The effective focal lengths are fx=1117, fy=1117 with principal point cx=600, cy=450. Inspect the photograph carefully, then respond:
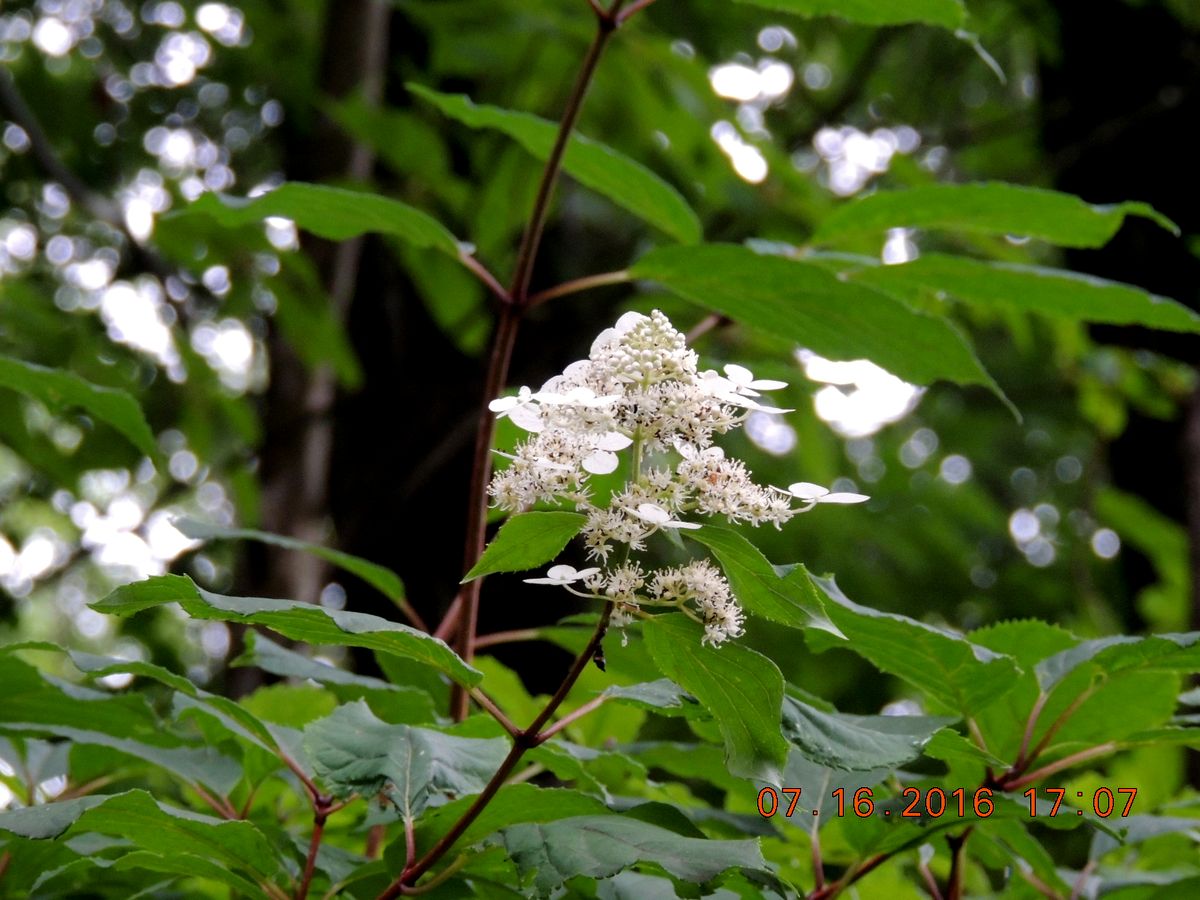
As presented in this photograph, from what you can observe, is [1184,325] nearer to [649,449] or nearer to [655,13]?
[649,449]

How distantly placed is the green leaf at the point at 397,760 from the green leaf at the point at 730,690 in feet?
0.56

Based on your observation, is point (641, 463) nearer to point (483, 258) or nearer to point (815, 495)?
point (815, 495)

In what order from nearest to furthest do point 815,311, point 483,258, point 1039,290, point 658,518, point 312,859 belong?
point 658,518 → point 312,859 → point 815,311 → point 1039,290 → point 483,258

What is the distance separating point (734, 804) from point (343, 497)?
7.27 feet

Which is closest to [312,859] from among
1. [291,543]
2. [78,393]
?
[291,543]

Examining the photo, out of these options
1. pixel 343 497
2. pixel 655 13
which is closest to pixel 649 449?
pixel 343 497

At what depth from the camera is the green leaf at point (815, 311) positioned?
107cm

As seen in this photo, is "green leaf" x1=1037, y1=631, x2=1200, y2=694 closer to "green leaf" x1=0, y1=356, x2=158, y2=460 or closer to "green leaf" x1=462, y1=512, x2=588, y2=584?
"green leaf" x1=462, y1=512, x2=588, y2=584

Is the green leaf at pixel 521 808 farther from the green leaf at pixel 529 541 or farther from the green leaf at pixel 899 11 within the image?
the green leaf at pixel 899 11

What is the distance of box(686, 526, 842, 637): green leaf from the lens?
2.16ft

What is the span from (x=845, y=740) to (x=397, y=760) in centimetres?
31

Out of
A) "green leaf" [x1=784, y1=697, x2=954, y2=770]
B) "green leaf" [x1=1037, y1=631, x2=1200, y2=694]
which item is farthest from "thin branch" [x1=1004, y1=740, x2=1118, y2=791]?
"green leaf" [x1=784, y1=697, x2=954, y2=770]

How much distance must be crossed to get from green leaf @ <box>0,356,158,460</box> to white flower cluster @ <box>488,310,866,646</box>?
621 millimetres

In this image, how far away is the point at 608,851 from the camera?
29.3 inches
